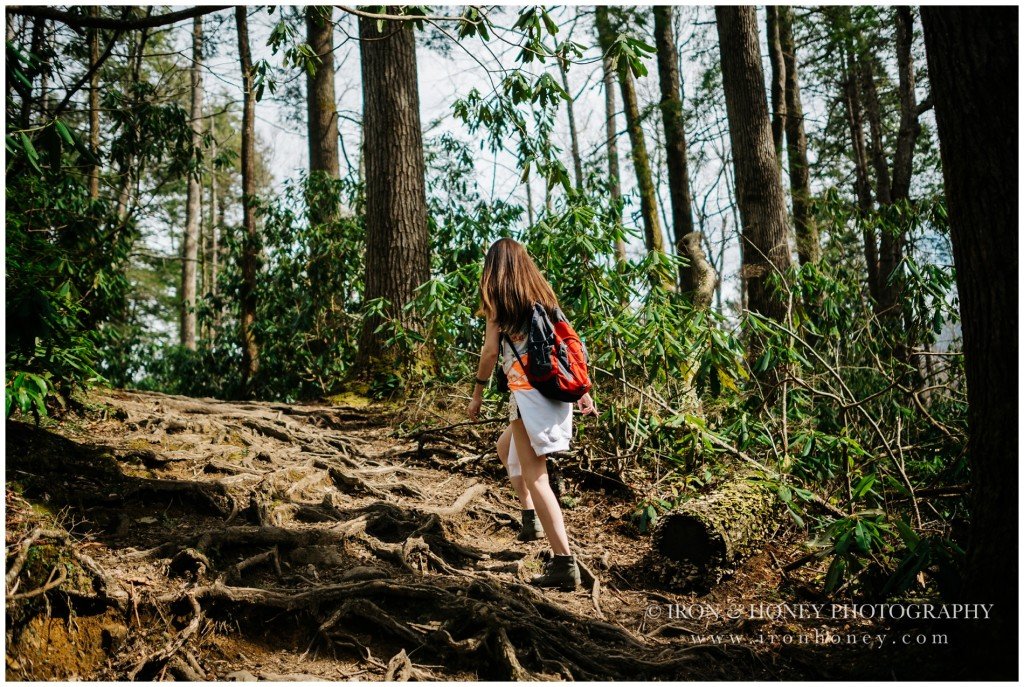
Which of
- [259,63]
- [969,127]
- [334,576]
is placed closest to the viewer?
[969,127]

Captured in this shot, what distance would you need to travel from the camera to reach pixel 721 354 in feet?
17.1

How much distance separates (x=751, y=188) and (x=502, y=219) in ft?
11.7

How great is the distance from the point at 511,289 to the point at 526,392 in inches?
23.4

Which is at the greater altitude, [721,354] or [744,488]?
[721,354]

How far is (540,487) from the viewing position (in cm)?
393

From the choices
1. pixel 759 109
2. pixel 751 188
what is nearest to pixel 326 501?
pixel 751 188

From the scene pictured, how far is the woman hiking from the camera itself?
12.7 feet

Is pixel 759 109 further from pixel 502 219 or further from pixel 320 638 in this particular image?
pixel 320 638

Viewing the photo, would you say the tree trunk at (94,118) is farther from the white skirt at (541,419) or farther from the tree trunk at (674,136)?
the tree trunk at (674,136)

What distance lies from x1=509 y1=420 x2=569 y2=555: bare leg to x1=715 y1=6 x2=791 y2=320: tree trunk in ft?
19.4

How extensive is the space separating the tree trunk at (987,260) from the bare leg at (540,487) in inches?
77.2

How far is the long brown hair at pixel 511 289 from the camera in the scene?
3920 mm

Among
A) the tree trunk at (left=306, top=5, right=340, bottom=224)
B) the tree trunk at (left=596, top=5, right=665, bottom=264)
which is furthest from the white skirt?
the tree trunk at (left=306, top=5, right=340, bottom=224)

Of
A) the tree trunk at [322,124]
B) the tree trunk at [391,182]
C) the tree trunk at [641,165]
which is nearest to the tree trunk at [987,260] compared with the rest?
the tree trunk at [391,182]
